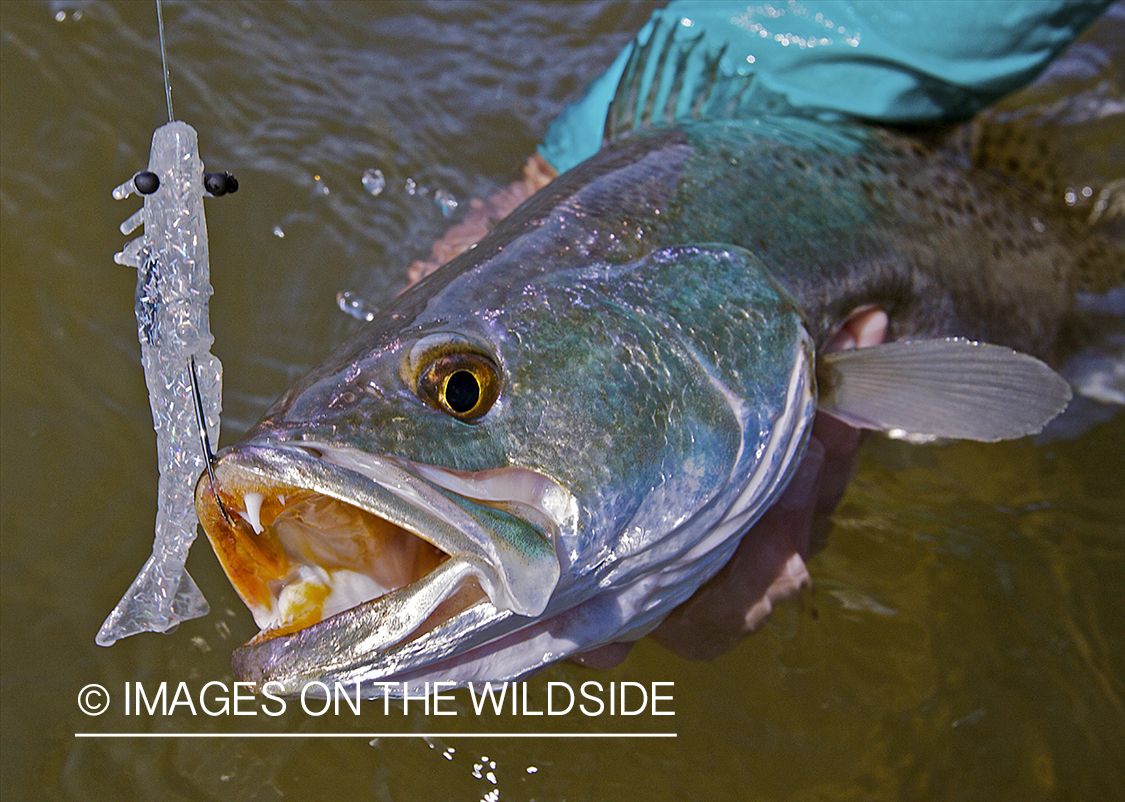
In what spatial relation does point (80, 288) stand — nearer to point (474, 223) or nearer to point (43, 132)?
point (43, 132)

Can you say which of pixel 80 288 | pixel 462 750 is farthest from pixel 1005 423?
pixel 80 288

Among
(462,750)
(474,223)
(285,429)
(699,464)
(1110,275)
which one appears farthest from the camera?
(1110,275)

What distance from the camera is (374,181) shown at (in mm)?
2811

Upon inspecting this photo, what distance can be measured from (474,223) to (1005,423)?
168 cm

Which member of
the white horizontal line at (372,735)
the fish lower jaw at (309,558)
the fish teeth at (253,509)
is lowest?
the white horizontal line at (372,735)

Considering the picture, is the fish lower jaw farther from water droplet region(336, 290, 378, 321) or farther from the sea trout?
water droplet region(336, 290, 378, 321)

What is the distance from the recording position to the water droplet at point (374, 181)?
2799mm

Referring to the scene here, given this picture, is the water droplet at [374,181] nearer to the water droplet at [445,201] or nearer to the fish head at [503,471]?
the water droplet at [445,201]

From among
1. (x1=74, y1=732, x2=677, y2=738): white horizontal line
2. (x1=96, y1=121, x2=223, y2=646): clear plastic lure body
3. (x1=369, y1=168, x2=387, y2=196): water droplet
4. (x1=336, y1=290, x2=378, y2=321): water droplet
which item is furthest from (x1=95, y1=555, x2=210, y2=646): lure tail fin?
(x1=369, y1=168, x2=387, y2=196): water droplet

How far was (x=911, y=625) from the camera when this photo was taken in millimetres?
2322

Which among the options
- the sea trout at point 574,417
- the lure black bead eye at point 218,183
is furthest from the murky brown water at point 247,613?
the lure black bead eye at point 218,183

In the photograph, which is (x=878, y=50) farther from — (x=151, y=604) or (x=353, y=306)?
(x=151, y=604)

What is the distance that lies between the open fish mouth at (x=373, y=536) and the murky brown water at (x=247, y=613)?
814mm

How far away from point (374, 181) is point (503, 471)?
1800 mm
